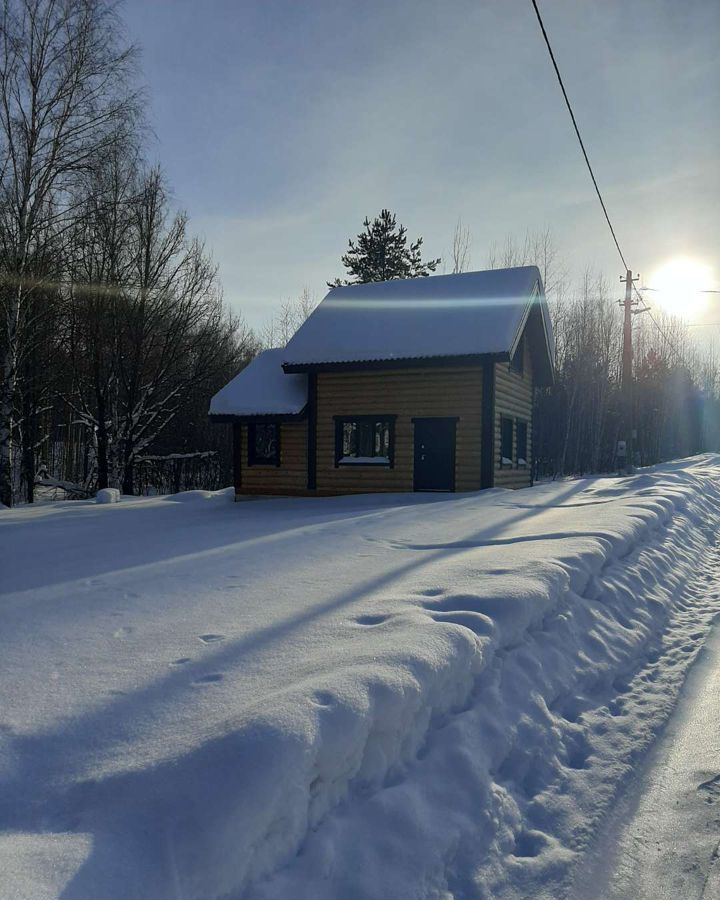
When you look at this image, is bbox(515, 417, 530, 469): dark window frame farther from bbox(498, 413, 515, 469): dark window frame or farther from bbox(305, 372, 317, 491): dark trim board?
bbox(305, 372, 317, 491): dark trim board

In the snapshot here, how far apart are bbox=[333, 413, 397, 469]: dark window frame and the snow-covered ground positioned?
30.1 feet

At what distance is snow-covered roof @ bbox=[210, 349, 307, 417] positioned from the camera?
1686cm

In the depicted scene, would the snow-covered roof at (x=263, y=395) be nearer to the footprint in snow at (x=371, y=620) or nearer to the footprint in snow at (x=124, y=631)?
A: the footprint in snow at (x=124, y=631)

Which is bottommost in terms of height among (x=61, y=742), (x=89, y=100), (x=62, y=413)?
(x=61, y=742)

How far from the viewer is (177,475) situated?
2978cm

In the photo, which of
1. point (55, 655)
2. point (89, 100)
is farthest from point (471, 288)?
point (55, 655)

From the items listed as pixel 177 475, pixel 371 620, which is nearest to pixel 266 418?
pixel 371 620

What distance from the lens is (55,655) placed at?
385 cm

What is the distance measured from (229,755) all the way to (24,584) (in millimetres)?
4453

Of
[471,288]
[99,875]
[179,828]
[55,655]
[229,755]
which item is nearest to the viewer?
[99,875]

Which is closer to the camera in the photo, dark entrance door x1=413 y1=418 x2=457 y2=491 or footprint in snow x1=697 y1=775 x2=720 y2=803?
footprint in snow x1=697 y1=775 x2=720 y2=803

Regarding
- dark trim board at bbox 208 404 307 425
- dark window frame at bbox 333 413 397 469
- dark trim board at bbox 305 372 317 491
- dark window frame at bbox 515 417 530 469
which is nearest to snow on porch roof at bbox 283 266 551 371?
dark trim board at bbox 305 372 317 491

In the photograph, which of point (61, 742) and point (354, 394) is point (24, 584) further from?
point (354, 394)

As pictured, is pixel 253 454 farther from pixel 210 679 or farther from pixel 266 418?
pixel 210 679
